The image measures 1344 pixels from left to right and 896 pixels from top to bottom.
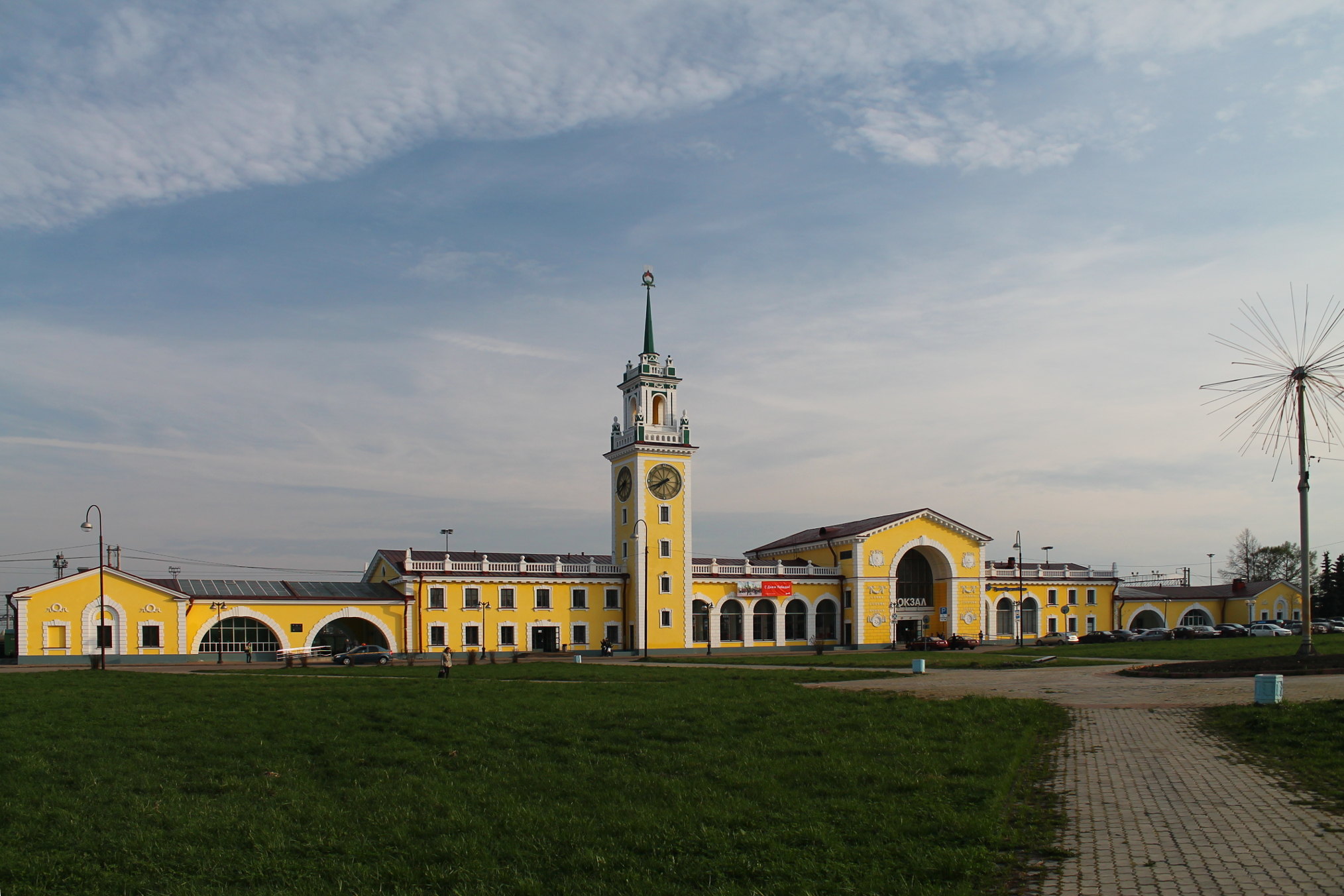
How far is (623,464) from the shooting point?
6919 cm

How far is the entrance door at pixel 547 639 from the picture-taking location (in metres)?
64.2

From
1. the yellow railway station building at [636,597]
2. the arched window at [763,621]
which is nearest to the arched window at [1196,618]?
the yellow railway station building at [636,597]

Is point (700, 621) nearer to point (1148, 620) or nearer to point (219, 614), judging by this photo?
point (219, 614)

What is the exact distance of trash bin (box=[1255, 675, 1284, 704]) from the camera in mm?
20562

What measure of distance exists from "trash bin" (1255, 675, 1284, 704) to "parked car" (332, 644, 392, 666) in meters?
41.5

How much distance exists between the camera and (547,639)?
64500mm

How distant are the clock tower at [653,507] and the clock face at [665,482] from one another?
0.15ft

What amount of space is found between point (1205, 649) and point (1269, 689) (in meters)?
32.1

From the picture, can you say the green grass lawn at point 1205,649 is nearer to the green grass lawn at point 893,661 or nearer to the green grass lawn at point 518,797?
the green grass lawn at point 893,661

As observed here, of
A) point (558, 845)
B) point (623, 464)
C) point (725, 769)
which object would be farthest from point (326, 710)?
point (623, 464)

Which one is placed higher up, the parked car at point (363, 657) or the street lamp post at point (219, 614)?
the street lamp post at point (219, 614)

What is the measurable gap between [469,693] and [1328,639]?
49.0m

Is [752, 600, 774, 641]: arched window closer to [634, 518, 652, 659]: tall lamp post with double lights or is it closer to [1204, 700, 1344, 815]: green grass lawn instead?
[634, 518, 652, 659]: tall lamp post with double lights

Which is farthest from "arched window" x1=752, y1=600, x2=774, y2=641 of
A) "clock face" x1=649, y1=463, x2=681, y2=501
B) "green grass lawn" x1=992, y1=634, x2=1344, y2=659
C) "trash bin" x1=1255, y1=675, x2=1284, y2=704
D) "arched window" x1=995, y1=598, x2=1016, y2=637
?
"trash bin" x1=1255, y1=675, x2=1284, y2=704
